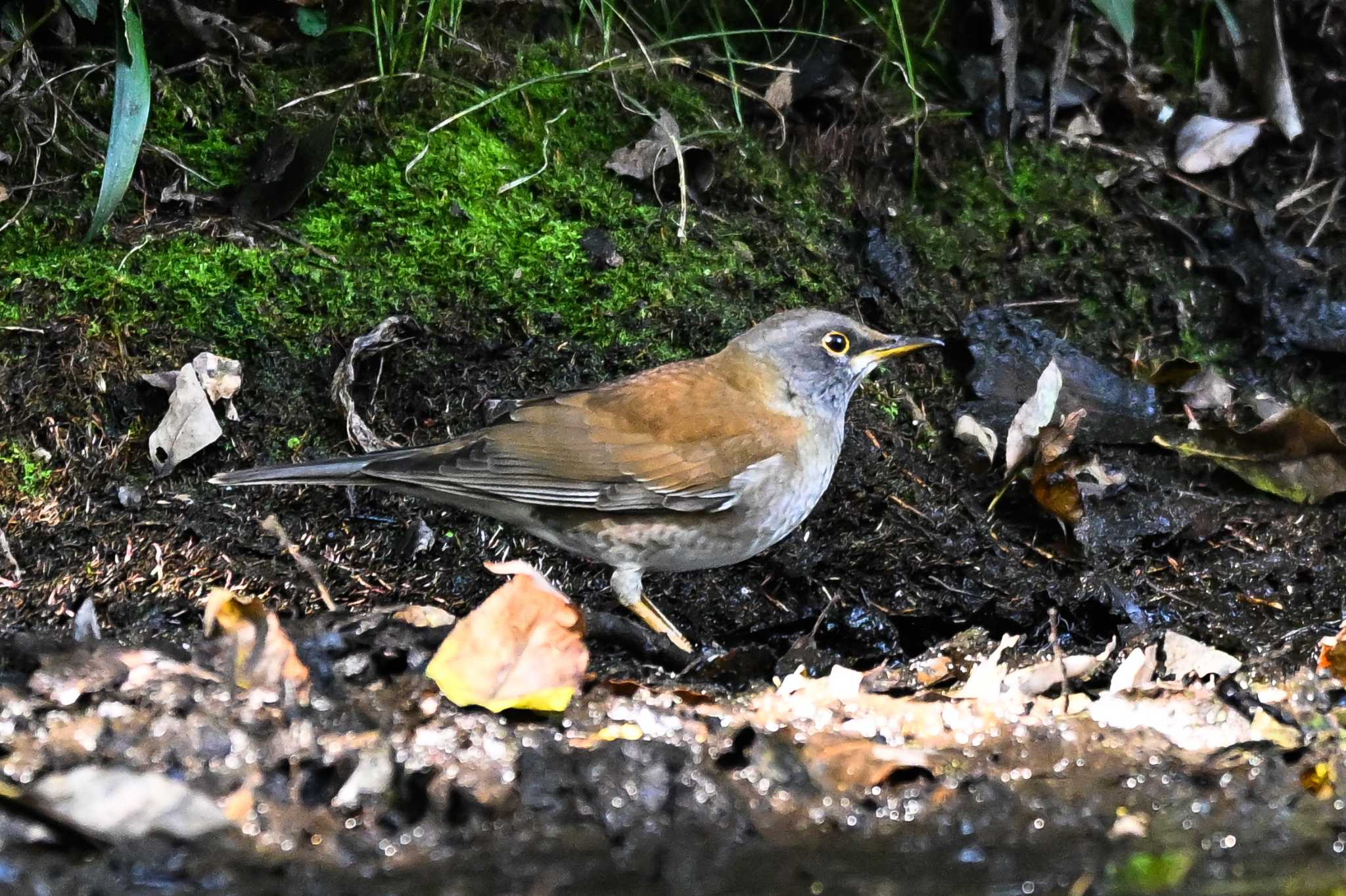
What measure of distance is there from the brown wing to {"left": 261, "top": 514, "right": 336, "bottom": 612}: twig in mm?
523

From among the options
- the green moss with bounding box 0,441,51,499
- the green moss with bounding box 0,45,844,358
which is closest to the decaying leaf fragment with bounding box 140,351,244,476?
the green moss with bounding box 0,45,844,358

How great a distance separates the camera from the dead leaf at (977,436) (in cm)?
542

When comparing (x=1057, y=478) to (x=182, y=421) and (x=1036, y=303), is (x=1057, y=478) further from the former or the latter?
(x=182, y=421)

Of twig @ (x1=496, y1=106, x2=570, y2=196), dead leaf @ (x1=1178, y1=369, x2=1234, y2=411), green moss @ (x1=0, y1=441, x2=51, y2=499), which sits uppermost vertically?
twig @ (x1=496, y1=106, x2=570, y2=196)

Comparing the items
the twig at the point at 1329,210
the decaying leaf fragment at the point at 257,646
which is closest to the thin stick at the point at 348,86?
the decaying leaf fragment at the point at 257,646

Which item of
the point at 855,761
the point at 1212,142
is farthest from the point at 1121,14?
the point at 855,761

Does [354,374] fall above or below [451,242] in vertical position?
below

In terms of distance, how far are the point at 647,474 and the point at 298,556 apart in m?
1.21

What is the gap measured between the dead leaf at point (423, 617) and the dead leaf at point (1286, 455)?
9.99ft

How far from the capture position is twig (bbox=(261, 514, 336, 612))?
433 cm

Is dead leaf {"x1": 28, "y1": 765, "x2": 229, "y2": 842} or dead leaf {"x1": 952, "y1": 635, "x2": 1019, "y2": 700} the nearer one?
dead leaf {"x1": 28, "y1": 765, "x2": 229, "y2": 842}

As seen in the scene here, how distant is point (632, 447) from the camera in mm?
4816

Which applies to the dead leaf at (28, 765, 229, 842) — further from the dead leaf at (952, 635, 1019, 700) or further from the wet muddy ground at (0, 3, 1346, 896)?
the dead leaf at (952, 635, 1019, 700)

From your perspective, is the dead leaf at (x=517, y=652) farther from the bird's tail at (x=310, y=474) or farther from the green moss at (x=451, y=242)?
the green moss at (x=451, y=242)
